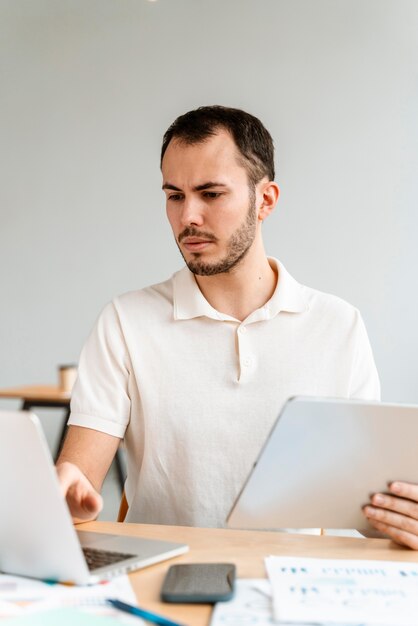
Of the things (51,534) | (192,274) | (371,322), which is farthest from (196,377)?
(371,322)

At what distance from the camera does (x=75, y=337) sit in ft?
14.8

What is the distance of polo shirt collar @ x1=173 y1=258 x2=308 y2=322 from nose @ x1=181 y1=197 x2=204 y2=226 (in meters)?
0.14

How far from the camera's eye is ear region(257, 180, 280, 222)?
66.2 inches

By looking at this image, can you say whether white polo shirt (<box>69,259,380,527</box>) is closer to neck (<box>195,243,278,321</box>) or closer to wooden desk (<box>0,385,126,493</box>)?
neck (<box>195,243,278,321</box>)

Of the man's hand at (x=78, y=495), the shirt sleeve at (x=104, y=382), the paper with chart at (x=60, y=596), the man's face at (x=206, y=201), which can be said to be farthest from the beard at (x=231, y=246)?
the paper with chart at (x=60, y=596)

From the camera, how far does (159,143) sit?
14.3 ft

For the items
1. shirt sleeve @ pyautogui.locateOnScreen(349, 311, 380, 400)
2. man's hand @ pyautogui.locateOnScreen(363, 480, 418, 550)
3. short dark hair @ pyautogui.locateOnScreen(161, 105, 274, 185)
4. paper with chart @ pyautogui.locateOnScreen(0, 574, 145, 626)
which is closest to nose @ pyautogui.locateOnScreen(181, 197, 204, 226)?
short dark hair @ pyautogui.locateOnScreen(161, 105, 274, 185)

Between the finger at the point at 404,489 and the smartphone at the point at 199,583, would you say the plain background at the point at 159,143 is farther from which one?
the smartphone at the point at 199,583

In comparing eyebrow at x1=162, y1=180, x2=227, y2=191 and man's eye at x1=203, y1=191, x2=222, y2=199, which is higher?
eyebrow at x1=162, y1=180, x2=227, y2=191

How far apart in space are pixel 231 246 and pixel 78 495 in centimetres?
65

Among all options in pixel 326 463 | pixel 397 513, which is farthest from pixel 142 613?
pixel 397 513

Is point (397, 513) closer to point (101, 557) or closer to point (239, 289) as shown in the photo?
point (101, 557)

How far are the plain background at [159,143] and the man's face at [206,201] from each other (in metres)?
2.60

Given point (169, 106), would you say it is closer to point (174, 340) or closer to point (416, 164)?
point (416, 164)
